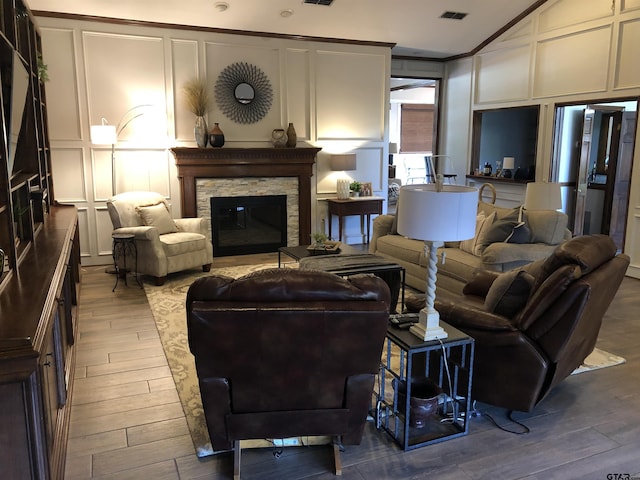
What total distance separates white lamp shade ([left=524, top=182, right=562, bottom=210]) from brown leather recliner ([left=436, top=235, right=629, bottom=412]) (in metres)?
1.46

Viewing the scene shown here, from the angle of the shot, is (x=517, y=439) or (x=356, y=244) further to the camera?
(x=356, y=244)

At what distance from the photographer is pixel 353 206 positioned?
7.21 m

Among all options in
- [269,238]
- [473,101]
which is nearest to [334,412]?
[269,238]

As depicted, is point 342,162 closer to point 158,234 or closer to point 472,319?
point 158,234

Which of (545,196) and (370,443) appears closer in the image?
(370,443)

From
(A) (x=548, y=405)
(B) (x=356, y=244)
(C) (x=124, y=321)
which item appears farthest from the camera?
(B) (x=356, y=244)

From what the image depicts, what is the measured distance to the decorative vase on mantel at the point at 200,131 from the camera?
6367 millimetres

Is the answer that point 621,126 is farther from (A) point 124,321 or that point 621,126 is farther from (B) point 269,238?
(A) point 124,321

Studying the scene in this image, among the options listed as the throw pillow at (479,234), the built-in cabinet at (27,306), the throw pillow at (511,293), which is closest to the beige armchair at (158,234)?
the built-in cabinet at (27,306)

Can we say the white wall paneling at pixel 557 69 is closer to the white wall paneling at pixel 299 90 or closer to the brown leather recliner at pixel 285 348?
the white wall paneling at pixel 299 90

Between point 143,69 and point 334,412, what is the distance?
5.46 metres

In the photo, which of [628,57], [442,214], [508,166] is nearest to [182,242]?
[442,214]

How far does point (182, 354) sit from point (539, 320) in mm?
2419

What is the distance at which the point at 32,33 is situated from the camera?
179 inches
